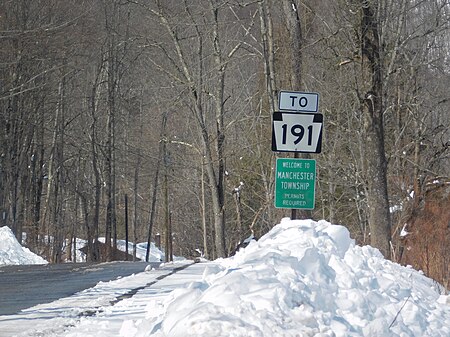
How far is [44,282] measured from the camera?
17234 millimetres

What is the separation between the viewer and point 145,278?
17109 millimetres

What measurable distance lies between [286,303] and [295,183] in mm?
6684

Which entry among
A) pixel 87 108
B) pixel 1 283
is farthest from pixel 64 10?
pixel 1 283

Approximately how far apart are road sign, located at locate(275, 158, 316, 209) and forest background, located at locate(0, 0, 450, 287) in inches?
96.3

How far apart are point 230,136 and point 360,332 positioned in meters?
37.8

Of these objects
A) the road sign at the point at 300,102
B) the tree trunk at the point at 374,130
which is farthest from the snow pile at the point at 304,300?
the tree trunk at the point at 374,130

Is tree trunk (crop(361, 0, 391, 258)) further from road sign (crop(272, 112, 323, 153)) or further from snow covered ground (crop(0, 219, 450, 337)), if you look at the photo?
snow covered ground (crop(0, 219, 450, 337))

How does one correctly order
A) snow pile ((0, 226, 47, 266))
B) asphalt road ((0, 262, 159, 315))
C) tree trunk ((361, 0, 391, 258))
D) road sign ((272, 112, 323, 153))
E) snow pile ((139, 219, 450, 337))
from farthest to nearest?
1. snow pile ((0, 226, 47, 266))
2. tree trunk ((361, 0, 391, 258))
3. road sign ((272, 112, 323, 153))
4. asphalt road ((0, 262, 159, 315))
5. snow pile ((139, 219, 450, 337))

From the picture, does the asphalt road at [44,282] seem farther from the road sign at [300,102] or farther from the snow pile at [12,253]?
the snow pile at [12,253]

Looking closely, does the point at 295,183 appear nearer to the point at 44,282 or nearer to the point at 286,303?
the point at 44,282

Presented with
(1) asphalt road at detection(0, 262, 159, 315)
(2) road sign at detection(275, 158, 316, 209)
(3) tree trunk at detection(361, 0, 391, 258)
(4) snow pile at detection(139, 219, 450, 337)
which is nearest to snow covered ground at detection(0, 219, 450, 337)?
(4) snow pile at detection(139, 219, 450, 337)

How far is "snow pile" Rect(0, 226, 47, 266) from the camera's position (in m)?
28.6

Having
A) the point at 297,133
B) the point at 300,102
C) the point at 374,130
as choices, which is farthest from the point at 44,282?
the point at 374,130

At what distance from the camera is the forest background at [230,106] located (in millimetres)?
20469
